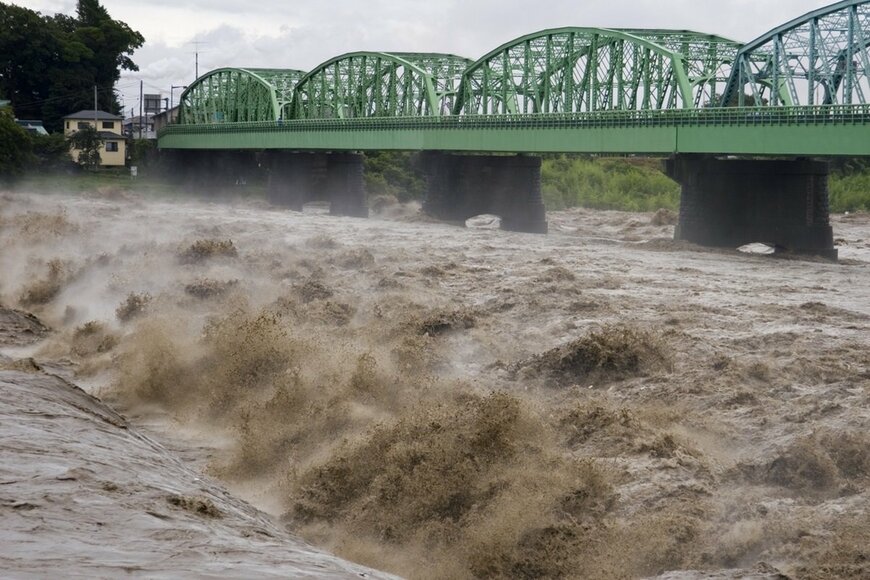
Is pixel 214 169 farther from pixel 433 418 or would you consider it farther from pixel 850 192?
pixel 433 418

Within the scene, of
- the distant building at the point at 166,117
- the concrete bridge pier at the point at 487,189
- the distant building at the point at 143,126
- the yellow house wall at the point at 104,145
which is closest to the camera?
the concrete bridge pier at the point at 487,189

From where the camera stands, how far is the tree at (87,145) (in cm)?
9881

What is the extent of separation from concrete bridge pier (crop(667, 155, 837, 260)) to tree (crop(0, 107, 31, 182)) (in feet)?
161

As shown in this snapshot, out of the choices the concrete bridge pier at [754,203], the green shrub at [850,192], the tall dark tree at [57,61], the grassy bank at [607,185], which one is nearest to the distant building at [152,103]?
the tall dark tree at [57,61]

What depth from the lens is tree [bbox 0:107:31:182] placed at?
85.0m

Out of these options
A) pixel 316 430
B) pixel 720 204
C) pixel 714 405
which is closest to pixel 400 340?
A: pixel 316 430

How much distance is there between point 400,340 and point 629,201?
6372 cm

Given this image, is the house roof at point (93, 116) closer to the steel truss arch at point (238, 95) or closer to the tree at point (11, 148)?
the steel truss arch at point (238, 95)

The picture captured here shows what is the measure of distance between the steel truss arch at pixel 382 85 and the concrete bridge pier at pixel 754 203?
1020 inches

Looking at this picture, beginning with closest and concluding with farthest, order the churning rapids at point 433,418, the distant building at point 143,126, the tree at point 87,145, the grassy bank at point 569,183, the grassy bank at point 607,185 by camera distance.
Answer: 1. the churning rapids at point 433,418
2. the grassy bank at point 569,183
3. the grassy bank at point 607,185
4. the tree at point 87,145
5. the distant building at point 143,126

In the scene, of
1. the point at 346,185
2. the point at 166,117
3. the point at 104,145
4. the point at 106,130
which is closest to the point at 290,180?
the point at 346,185

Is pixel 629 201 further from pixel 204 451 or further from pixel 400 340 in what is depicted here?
pixel 204 451

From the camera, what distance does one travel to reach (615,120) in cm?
5447

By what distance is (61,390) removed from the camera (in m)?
19.0
